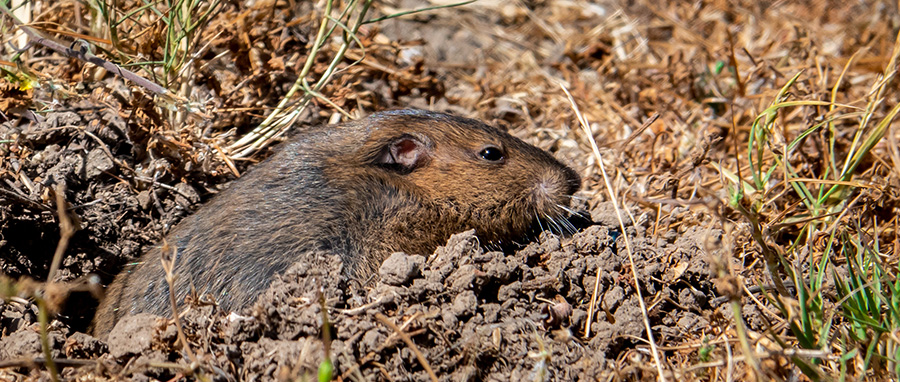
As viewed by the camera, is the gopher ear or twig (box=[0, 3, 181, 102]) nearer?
twig (box=[0, 3, 181, 102])

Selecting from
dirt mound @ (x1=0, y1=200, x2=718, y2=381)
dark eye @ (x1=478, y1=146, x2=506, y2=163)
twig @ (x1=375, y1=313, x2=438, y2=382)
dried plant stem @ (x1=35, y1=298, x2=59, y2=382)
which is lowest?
dirt mound @ (x1=0, y1=200, x2=718, y2=381)

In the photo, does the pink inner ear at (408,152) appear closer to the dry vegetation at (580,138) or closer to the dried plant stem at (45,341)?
the dry vegetation at (580,138)

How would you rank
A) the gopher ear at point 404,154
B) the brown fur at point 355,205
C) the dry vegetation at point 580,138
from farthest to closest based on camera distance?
the gopher ear at point 404,154
the brown fur at point 355,205
the dry vegetation at point 580,138

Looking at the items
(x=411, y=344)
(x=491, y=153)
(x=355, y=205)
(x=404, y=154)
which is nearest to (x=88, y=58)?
(x=355, y=205)

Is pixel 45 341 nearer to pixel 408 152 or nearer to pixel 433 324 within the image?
pixel 433 324

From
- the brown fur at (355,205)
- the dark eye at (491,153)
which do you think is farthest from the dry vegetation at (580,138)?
the dark eye at (491,153)

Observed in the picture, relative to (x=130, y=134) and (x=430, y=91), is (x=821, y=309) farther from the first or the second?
(x=130, y=134)

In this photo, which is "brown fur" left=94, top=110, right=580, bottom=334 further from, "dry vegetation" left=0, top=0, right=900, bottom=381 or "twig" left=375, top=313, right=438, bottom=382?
"twig" left=375, top=313, right=438, bottom=382

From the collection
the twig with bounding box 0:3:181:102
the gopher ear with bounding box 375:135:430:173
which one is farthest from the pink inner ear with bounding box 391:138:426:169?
the twig with bounding box 0:3:181:102

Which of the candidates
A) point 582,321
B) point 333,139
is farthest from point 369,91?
point 582,321
